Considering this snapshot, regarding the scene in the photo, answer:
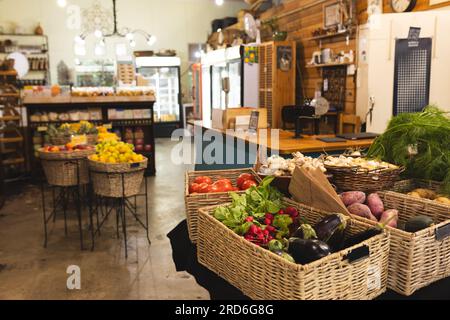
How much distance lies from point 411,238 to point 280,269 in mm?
482

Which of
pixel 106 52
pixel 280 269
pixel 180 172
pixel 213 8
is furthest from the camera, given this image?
pixel 213 8

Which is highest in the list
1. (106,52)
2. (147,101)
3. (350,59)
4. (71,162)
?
(106,52)

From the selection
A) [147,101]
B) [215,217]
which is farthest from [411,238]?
[147,101]

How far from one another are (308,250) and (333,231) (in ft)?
0.58

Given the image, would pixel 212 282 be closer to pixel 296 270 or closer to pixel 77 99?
pixel 296 270

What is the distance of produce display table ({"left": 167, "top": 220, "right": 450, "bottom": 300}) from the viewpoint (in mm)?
1511

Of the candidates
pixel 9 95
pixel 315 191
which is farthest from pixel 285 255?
pixel 9 95

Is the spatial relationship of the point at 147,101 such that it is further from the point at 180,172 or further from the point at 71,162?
the point at 71,162

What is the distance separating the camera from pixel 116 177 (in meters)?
3.98

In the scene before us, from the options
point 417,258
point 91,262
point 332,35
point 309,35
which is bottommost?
point 91,262

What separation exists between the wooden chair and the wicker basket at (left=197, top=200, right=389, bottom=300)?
15.1 feet

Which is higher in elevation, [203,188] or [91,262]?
[203,188]

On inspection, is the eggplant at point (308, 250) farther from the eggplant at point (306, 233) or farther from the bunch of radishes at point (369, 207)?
the bunch of radishes at point (369, 207)

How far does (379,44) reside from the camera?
4.60m
